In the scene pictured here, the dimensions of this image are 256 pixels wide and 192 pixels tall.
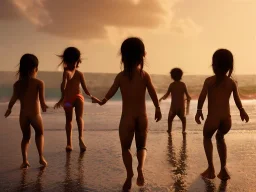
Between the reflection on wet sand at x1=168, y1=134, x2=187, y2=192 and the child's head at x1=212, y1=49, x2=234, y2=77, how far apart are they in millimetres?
1571

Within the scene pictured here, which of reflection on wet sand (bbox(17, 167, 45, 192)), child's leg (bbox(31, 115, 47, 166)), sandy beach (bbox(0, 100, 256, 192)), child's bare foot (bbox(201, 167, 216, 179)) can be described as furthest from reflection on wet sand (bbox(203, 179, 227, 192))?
child's leg (bbox(31, 115, 47, 166))

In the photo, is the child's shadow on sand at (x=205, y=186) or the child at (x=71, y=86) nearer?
the child's shadow on sand at (x=205, y=186)

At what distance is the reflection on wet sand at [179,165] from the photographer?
190 inches

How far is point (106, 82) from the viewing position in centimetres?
8181

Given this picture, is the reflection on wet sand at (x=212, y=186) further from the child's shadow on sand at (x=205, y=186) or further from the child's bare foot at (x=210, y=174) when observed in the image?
the child's bare foot at (x=210, y=174)

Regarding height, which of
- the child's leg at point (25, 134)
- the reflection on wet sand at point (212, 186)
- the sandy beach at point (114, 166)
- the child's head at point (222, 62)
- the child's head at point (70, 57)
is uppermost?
the child's head at point (70, 57)

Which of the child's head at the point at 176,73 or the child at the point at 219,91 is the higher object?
the child's head at the point at 176,73

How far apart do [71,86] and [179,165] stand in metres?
2.91

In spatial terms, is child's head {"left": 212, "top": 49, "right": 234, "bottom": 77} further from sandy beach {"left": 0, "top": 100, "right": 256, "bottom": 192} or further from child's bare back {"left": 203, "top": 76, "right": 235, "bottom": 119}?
sandy beach {"left": 0, "top": 100, "right": 256, "bottom": 192}

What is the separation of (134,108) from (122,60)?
2.12 feet

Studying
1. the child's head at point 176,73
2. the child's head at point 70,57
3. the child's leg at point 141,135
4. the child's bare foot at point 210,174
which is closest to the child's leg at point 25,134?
the child's head at point 70,57

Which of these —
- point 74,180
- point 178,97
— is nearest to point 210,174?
point 74,180

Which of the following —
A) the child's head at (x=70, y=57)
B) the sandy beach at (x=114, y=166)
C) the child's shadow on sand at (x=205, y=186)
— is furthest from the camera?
the child's head at (x=70, y=57)

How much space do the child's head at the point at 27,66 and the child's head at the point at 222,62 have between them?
283 cm
